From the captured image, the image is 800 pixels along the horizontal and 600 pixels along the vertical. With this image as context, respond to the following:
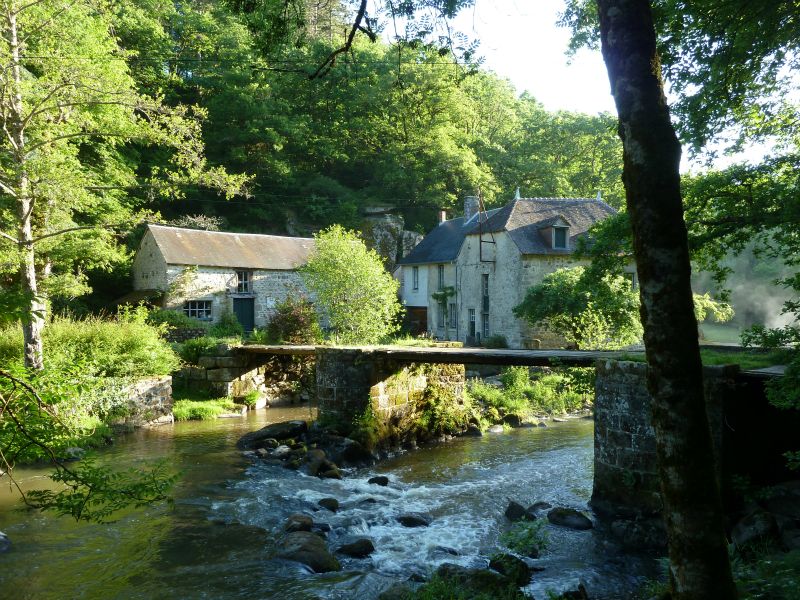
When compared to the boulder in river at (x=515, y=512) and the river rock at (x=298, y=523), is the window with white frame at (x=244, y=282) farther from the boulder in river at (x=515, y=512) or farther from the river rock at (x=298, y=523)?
the boulder in river at (x=515, y=512)

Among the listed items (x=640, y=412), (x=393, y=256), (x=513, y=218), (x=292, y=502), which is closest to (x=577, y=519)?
(x=640, y=412)

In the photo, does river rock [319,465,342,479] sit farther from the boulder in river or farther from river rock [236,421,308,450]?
the boulder in river

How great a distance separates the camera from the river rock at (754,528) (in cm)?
692

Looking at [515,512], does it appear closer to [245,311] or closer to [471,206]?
[245,311]

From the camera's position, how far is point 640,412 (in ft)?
27.9

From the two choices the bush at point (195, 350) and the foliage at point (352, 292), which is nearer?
the bush at point (195, 350)

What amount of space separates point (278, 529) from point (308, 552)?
52.1 inches

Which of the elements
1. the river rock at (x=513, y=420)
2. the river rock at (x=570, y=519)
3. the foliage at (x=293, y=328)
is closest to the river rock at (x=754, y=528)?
the river rock at (x=570, y=519)

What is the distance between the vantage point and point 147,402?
50.1ft

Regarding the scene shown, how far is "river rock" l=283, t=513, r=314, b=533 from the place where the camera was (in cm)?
814

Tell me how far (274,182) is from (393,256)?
8329mm

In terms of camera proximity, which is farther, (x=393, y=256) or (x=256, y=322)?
(x=393, y=256)

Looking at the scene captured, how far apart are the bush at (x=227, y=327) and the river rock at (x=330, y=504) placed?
15187 millimetres

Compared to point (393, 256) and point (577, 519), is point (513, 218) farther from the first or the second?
point (577, 519)
